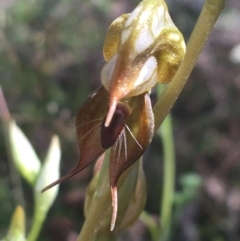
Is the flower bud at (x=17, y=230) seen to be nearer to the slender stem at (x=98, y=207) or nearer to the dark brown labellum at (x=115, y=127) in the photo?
the slender stem at (x=98, y=207)

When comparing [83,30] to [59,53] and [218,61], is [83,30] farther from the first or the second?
[218,61]

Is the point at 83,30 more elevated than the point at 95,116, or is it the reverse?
the point at 95,116

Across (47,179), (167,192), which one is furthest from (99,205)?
(167,192)

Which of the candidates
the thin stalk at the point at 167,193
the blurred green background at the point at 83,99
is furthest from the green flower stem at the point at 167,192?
the blurred green background at the point at 83,99

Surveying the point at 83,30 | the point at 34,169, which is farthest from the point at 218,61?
the point at 34,169

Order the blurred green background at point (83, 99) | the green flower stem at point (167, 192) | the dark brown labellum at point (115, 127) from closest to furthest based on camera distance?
the dark brown labellum at point (115, 127)
the green flower stem at point (167, 192)
the blurred green background at point (83, 99)
